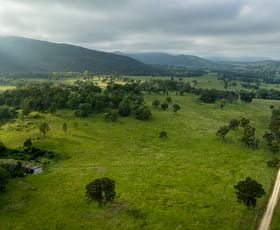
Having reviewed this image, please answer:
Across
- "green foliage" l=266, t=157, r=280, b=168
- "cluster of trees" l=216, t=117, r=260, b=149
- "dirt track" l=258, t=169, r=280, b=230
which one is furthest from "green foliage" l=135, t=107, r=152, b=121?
"dirt track" l=258, t=169, r=280, b=230

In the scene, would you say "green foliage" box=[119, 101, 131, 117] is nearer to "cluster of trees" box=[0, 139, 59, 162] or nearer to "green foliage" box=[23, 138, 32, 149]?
"green foliage" box=[23, 138, 32, 149]

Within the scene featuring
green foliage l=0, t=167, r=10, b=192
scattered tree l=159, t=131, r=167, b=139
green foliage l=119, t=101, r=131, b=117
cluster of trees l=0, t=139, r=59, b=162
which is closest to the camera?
green foliage l=0, t=167, r=10, b=192

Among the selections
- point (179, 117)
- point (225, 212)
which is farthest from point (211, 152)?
point (179, 117)

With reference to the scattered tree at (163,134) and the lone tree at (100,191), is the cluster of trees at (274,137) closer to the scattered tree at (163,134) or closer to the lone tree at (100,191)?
the scattered tree at (163,134)

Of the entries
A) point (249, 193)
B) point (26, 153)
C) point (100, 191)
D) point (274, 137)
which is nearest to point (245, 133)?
point (274, 137)

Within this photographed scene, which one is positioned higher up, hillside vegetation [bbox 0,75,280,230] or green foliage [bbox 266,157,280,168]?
green foliage [bbox 266,157,280,168]

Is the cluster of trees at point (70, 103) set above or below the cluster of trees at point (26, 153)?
above

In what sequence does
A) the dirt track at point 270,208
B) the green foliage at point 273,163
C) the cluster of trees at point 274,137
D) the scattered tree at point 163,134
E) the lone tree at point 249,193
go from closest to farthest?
1. the dirt track at point 270,208
2. the lone tree at point 249,193
3. the green foliage at point 273,163
4. the cluster of trees at point 274,137
5. the scattered tree at point 163,134

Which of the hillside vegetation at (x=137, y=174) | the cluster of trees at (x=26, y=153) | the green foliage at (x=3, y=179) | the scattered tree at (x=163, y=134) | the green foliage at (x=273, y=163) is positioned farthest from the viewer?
the scattered tree at (x=163, y=134)


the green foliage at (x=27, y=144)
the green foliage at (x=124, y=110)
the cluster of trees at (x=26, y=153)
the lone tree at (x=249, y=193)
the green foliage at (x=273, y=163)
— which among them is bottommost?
the cluster of trees at (x=26, y=153)

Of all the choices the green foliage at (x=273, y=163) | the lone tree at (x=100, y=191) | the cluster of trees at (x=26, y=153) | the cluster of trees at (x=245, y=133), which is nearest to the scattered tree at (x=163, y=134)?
the cluster of trees at (x=245, y=133)

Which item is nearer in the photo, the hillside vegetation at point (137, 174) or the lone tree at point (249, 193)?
the hillside vegetation at point (137, 174)
